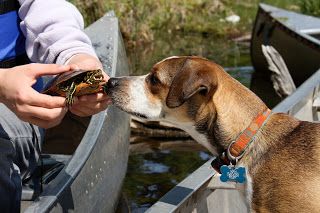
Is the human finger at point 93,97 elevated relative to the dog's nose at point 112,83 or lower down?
elevated

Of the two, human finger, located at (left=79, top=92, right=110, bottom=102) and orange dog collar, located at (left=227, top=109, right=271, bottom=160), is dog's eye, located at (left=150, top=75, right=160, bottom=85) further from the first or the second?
orange dog collar, located at (left=227, top=109, right=271, bottom=160)

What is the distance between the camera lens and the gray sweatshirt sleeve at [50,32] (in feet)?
11.2

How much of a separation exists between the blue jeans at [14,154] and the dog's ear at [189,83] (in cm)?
77

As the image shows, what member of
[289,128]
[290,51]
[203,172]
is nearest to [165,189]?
[203,172]

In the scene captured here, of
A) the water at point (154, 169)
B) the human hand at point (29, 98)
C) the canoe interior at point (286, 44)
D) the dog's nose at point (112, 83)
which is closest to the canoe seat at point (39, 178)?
the dog's nose at point (112, 83)

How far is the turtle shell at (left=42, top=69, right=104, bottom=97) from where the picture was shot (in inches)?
117

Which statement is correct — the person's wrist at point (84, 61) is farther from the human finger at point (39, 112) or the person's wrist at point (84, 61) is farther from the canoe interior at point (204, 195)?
the canoe interior at point (204, 195)

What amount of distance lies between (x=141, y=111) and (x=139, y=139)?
11.3 feet

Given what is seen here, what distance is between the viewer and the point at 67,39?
3.42 metres

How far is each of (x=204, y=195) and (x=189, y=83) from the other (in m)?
0.85

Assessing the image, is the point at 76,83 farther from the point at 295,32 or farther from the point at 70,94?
the point at 295,32

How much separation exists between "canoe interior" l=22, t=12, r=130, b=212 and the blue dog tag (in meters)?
0.78

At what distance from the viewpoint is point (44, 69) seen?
9.55 feet

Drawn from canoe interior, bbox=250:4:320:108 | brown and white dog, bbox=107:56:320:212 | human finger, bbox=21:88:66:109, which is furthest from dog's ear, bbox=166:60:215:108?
canoe interior, bbox=250:4:320:108
